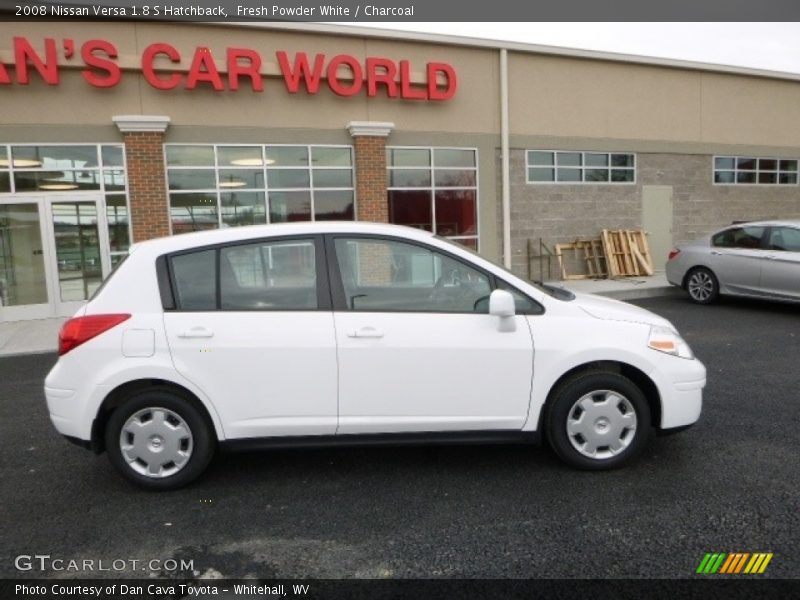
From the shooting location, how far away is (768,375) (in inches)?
237

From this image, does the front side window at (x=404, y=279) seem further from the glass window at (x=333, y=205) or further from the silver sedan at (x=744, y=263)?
the glass window at (x=333, y=205)

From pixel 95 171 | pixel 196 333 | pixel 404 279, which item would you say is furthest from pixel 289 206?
pixel 196 333

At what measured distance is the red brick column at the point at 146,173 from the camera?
11.0 meters

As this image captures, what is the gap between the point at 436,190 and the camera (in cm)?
1341

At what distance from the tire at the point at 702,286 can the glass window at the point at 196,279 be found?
9378mm

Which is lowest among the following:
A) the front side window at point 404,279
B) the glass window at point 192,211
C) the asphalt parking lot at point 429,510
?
the asphalt parking lot at point 429,510

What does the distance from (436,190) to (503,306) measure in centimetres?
1019

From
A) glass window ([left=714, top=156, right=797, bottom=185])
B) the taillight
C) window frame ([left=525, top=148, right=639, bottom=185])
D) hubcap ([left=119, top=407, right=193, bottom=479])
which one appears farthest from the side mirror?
glass window ([left=714, top=156, right=797, bottom=185])

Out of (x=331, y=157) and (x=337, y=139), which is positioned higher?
(x=337, y=139)

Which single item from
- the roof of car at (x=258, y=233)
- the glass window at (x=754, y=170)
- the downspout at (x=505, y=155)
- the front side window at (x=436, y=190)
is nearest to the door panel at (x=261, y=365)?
the roof of car at (x=258, y=233)

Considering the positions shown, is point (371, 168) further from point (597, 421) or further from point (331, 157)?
point (597, 421)

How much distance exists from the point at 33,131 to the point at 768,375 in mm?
11735

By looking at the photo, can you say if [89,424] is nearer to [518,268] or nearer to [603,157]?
[518,268]

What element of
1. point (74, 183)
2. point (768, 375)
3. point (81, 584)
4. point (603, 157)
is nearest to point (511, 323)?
point (81, 584)
